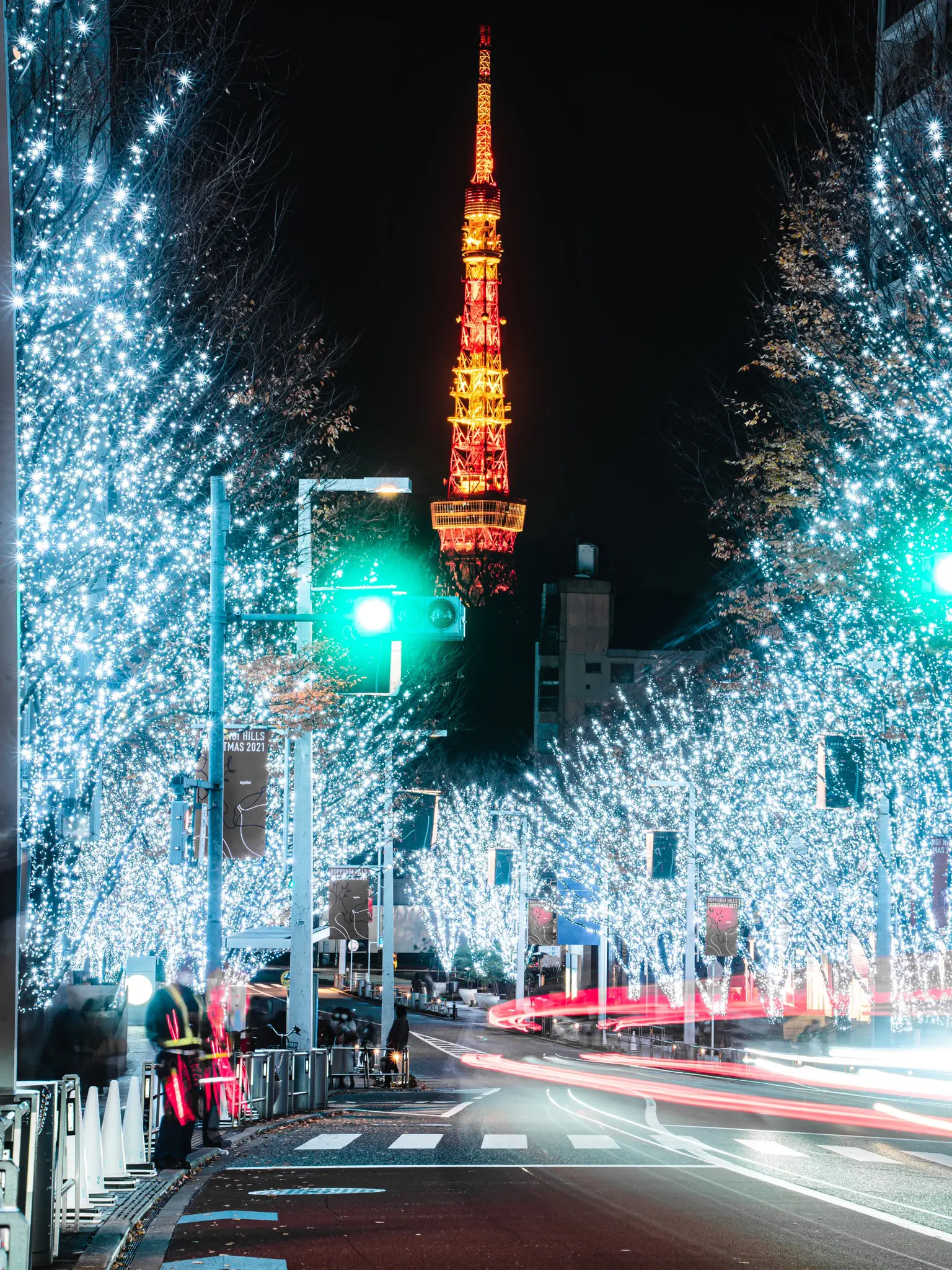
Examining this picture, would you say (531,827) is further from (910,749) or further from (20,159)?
(20,159)

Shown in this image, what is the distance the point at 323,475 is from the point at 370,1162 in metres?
14.0

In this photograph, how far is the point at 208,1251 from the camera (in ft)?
30.3

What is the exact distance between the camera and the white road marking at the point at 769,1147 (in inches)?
602

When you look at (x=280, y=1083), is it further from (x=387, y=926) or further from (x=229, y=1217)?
(x=387, y=926)

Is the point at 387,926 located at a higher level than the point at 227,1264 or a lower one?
lower

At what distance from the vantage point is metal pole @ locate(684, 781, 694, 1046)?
4269cm

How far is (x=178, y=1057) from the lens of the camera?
514 inches

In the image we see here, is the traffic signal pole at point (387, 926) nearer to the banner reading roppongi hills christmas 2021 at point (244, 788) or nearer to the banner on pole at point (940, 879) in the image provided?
the banner on pole at point (940, 879)

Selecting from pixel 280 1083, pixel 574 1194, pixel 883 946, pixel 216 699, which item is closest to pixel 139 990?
pixel 216 699

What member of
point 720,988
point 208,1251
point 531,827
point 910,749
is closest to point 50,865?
point 208,1251

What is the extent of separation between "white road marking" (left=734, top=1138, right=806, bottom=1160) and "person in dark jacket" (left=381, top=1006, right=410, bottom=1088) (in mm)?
13501

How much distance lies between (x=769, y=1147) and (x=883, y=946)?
54.9ft

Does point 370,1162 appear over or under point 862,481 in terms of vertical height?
under

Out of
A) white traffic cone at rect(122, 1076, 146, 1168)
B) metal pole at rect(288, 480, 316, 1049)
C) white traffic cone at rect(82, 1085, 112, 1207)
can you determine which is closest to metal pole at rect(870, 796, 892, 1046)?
metal pole at rect(288, 480, 316, 1049)
